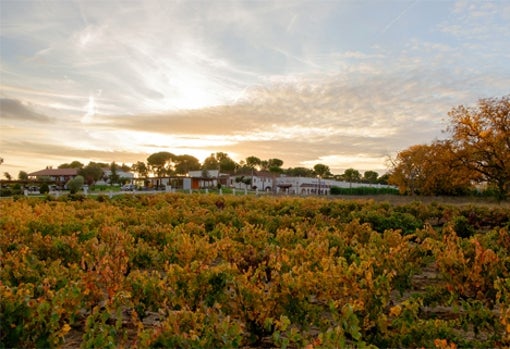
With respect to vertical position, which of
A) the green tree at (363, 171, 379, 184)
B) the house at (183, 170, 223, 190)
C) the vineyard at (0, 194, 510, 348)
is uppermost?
the green tree at (363, 171, 379, 184)

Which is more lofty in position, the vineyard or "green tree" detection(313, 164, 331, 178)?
"green tree" detection(313, 164, 331, 178)

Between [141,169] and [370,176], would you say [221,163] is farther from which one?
[370,176]

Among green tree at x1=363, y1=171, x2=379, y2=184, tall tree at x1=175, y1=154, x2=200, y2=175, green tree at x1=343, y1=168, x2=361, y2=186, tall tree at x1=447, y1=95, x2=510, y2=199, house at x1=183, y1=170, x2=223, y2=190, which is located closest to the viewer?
tall tree at x1=447, y1=95, x2=510, y2=199

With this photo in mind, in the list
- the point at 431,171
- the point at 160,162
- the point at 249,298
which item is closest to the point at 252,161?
the point at 160,162

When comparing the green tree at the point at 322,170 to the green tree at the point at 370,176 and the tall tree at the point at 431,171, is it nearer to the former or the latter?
the green tree at the point at 370,176

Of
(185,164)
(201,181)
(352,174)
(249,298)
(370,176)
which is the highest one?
(185,164)

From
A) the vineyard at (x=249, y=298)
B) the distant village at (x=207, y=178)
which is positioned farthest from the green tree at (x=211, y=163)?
the vineyard at (x=249, y=298)

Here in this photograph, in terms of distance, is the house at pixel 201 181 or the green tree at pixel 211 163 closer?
the house at pixel 201 181

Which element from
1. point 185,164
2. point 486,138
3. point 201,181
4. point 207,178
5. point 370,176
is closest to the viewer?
point 486,138

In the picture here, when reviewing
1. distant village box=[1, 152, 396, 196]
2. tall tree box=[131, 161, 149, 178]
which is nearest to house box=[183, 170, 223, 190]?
Result: distant village box=[1, 152, 396, 196]

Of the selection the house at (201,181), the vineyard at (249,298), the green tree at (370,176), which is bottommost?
the vineyard at (249,298)

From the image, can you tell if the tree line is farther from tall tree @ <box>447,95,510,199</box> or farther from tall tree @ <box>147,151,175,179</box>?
tall tree @ <box>147,151,175,179</box>

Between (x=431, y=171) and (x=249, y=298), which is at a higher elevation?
(x=431, y=171)

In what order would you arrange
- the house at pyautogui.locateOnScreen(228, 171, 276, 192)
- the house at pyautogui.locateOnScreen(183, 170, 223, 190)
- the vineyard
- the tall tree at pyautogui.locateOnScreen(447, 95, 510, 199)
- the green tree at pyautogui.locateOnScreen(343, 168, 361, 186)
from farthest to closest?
1. the green tree at pyautogui.locateOnScreen(343, 168, 361, 186)
2. the house at pyautogui.locateOnScreen(228, 171, 276, 192)
3. the house at pyautogui.locateOnScreen(183, 170, 223, 190)
4. the tall tree at pyautogui.locateOnScreen(447, 95, 510, 199)
5. the vineyard
